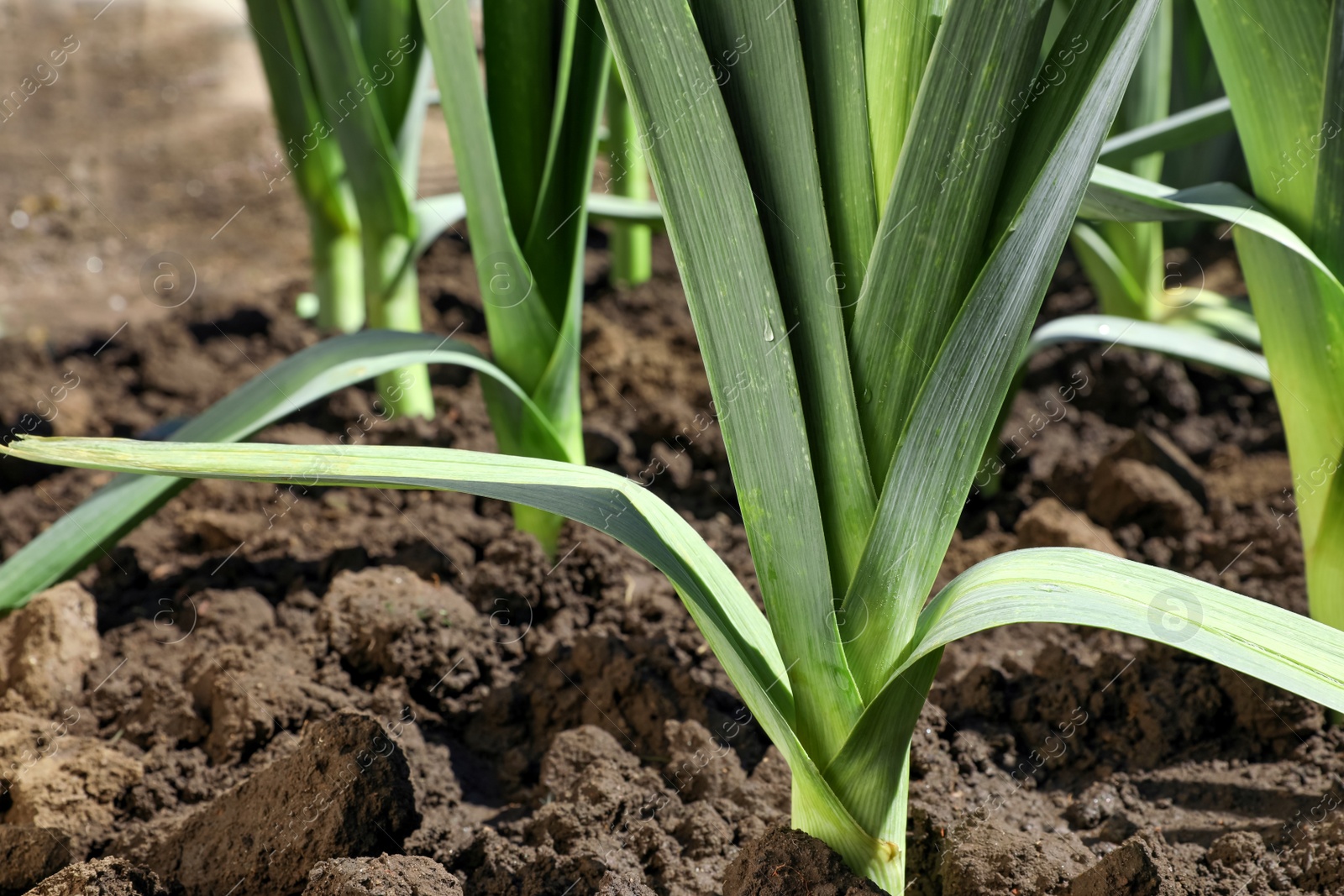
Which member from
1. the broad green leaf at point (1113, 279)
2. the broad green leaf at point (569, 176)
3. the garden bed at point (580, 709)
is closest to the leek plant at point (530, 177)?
the broad green leaf at point (569, 176)

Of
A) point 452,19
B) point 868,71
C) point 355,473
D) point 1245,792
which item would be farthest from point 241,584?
point 1245,792

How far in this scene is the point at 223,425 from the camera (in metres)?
1.15

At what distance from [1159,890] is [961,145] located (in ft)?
1.95

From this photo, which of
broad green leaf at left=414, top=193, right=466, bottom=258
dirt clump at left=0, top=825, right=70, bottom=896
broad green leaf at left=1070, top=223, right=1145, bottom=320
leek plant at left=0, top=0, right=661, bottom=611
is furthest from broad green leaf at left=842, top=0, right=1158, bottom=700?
broad green leaf at left=1070, top=223, right=1145, bottom=320

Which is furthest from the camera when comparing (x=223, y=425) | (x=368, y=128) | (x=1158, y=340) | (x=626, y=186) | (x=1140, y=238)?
(x=626, y=186)

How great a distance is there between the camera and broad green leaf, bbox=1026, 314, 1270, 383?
49.0 inches

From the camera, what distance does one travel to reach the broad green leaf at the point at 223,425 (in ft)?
3.64

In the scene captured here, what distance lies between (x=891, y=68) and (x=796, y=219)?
12cm

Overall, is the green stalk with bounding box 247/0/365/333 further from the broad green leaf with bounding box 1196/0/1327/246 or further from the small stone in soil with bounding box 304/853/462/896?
the broad green leaf with bounding box 1196/0/1327/246

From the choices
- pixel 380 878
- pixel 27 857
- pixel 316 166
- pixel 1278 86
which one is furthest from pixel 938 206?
pixel 316 166

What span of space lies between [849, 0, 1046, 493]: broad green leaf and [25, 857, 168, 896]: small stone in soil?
2.25ft

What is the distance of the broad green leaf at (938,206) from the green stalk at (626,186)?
4.37 ft

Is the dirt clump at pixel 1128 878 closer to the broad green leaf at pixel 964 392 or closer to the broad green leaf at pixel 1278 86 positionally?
the broad green leaf at pixel 964 392

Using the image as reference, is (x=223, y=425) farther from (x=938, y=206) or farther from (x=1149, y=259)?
(x=1149, y=259)
